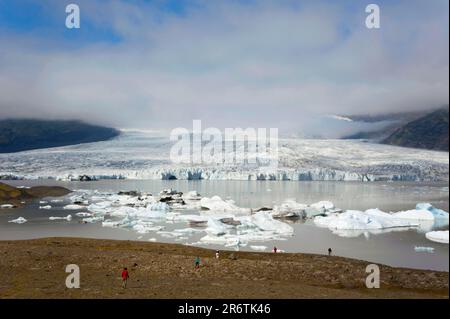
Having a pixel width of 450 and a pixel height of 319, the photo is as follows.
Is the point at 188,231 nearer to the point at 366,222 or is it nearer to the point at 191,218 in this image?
the point at 191,218

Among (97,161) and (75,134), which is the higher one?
(75,134)

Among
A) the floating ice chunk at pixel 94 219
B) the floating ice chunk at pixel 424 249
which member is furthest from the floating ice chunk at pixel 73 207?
the floating ice chunk at pixel 424 249

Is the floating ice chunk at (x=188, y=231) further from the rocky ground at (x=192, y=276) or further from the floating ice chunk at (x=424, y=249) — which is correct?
the floating ice chunk at (x=424, y=249)

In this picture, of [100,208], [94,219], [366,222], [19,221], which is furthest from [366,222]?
[19,221]

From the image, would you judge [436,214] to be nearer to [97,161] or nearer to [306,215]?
[306,215]

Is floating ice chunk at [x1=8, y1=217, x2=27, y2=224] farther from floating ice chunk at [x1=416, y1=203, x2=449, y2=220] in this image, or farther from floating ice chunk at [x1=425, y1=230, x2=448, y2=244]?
floating ice chunk at [x1=416, y1=203, x2=449, y2=220]

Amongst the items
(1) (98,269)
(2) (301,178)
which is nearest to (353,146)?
(2) (301,178)
